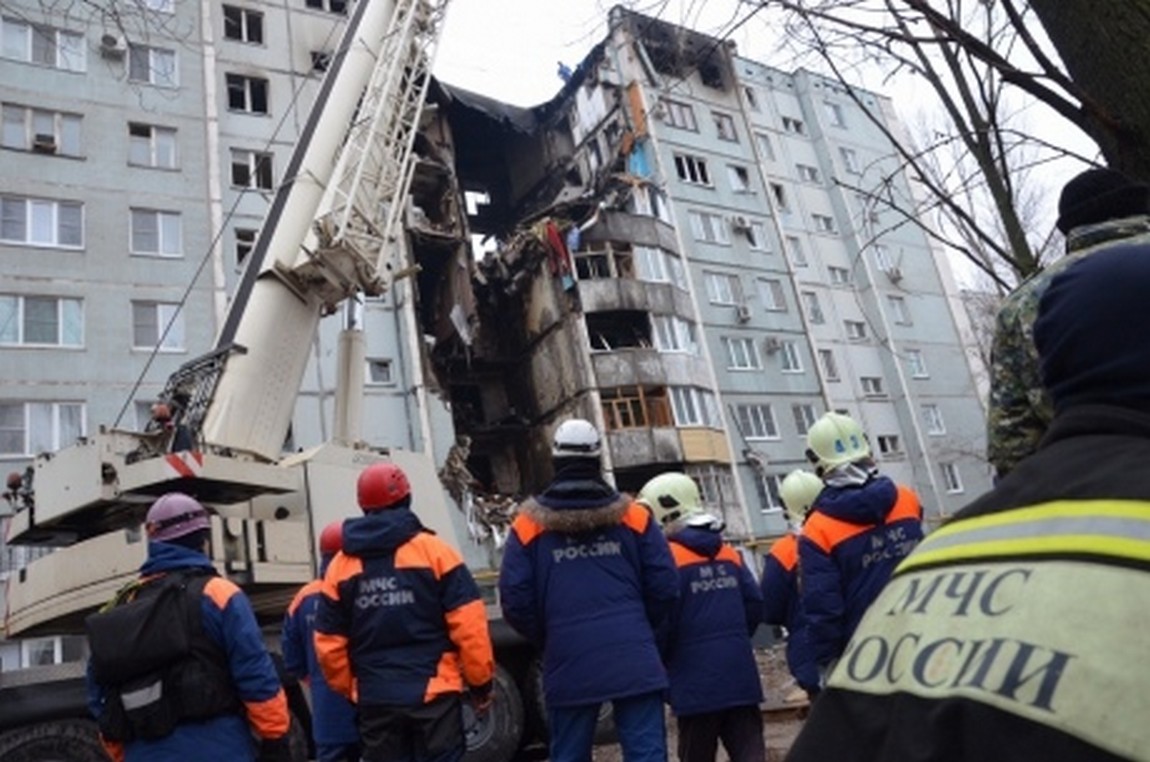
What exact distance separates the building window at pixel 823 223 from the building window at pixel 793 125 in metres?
4.76

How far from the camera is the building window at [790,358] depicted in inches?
1355

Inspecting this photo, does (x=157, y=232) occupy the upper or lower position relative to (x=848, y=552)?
upper

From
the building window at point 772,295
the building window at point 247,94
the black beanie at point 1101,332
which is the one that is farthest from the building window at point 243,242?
the black beanie at point 1101,332

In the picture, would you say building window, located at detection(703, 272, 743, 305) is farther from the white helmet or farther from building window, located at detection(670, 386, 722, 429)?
the white helmet

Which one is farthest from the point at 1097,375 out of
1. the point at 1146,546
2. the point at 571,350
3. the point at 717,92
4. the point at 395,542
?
the point at 717,92

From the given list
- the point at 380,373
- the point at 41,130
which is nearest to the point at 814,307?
the point at 380,373

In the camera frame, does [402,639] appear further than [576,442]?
No

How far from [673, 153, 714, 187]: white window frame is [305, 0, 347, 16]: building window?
14034 mm

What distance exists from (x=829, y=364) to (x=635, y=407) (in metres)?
12.5

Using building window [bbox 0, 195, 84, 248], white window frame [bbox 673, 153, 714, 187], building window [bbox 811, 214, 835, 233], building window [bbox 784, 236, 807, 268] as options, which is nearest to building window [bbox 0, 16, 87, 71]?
building window [bbox 0, 195, 84, 248]

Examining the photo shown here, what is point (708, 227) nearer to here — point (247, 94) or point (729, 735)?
point (247, 94)

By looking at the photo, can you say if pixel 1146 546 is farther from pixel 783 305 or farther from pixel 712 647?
pixel 783 305

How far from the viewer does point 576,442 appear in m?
4.29

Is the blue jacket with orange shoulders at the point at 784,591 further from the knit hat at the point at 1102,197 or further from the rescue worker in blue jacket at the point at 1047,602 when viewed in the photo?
the rescue worker in blue jacket at the point at 1047,602
